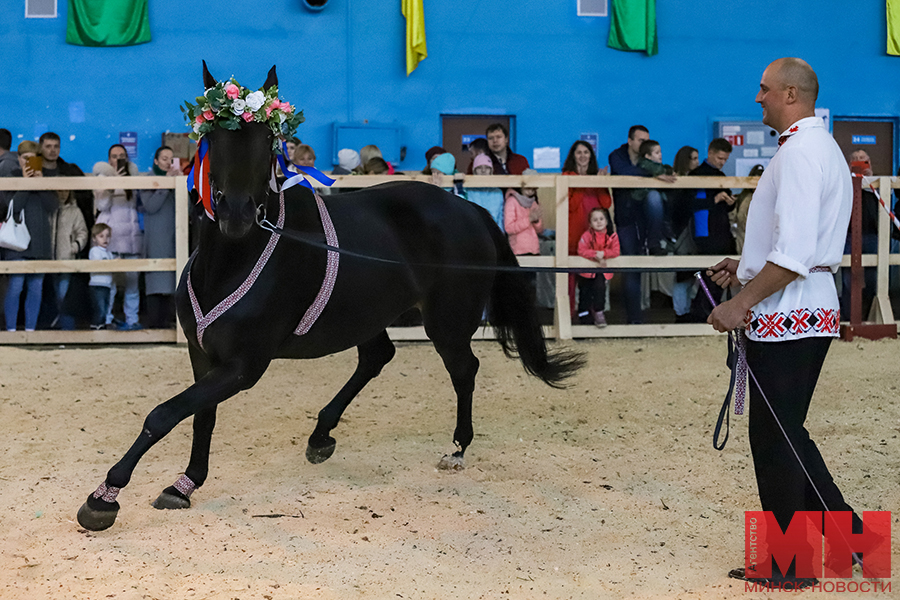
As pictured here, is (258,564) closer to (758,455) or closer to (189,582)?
(189,582)

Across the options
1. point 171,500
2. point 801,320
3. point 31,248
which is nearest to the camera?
point 801,320

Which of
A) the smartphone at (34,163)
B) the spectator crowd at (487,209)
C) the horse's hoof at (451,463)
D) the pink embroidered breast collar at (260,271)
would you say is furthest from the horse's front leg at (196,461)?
the smartphone at (34,163)

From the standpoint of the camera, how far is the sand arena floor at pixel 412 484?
9.78ft

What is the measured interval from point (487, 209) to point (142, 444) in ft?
15.4

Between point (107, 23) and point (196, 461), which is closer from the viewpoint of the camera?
point (196, 461)

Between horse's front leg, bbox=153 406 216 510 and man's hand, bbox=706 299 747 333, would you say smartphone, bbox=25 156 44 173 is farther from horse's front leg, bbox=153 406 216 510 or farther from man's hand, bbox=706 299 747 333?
man's hand, bbox=706 299 747 333

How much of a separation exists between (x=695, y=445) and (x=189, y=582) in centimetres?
287

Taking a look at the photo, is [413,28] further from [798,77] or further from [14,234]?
[798,77]

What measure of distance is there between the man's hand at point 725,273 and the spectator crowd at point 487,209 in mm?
4795

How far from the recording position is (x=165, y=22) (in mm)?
10852

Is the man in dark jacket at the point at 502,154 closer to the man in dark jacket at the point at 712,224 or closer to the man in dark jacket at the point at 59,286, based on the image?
Result: the man in dark jacket at the point at 712,224

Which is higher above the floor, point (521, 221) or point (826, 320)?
point (521, 221)

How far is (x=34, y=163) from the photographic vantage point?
Answer: 7547mm

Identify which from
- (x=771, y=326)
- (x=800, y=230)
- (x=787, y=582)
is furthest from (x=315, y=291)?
(x=787, y=582)
